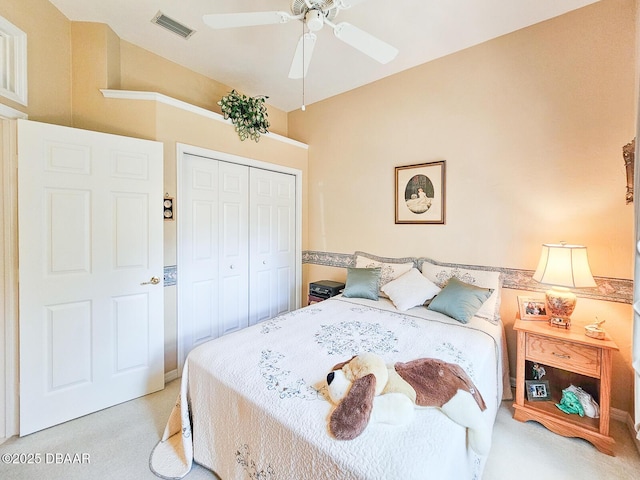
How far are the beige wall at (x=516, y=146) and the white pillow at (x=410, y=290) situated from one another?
15.0 inches

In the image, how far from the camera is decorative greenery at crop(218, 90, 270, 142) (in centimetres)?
286

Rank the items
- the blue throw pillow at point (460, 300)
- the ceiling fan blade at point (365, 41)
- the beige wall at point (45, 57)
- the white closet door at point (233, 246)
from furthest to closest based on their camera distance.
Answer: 1. the white closet door at point (233, 246)
2. the blue throw pillow at point (460, 300)
3. the beige wall at point (45, 57)
4. the ceiling fan blade at point (365, 41)

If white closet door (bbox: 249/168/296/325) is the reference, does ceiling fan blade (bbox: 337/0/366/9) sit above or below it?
above

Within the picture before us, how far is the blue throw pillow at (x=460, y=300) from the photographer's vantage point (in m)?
2.15

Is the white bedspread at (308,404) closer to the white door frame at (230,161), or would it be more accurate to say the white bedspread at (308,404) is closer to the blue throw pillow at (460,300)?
the blue throw pillow at (460,300)

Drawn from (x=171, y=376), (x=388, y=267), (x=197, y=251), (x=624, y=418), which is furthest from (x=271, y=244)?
(x=624, y=418)

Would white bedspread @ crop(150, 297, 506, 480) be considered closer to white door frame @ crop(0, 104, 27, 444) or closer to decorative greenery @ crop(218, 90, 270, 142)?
white door frame @ crop(0, 104, 27, 444)

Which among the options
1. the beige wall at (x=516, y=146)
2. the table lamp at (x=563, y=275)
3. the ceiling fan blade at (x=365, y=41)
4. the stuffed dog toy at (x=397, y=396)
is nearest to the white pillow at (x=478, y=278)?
the beige wall at (x=516, y=146)

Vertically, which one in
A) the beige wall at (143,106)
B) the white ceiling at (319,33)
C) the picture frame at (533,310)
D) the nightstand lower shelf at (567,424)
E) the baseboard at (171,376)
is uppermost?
the white ceiling at (319,33)

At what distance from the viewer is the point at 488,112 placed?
2.47m

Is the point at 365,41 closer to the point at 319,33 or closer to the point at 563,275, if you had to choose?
the point at 319,33

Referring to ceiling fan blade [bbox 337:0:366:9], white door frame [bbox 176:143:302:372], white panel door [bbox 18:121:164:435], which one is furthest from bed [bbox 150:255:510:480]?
ceiling fan blade [bbox 337:0:366:9]

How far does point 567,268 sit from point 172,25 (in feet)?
11.5

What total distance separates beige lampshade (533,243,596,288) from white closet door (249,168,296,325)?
2653 mm
